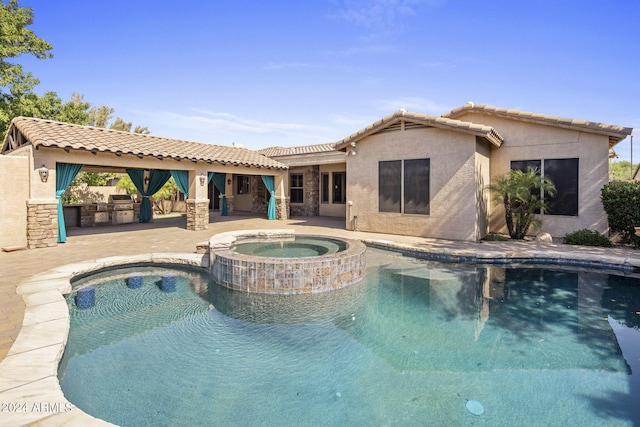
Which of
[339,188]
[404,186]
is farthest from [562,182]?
[339,188]

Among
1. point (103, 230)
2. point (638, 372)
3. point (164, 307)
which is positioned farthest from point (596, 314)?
point (103, 230)

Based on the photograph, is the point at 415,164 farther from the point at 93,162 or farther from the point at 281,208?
the point at 93,162

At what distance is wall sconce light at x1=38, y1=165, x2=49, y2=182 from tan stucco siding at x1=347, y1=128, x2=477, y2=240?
36.2 ft

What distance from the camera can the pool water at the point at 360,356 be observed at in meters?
3.45

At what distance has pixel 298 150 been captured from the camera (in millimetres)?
21438

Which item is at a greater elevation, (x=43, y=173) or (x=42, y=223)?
(x=43, y=173)

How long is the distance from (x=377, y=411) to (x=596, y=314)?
17.2ft

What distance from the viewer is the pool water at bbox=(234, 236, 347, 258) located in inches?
359

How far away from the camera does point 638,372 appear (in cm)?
418

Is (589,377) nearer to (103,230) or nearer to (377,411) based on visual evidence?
(377,411)

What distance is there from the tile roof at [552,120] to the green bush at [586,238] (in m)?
3.39

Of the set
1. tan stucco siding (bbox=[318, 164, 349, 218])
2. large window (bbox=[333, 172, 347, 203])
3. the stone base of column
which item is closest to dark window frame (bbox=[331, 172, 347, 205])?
large window (bbox=[333, 172, 347, 203])

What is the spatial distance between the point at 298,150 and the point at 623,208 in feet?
53.1

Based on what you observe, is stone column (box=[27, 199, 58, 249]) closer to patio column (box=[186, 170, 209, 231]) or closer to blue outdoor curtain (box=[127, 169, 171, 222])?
patio column (box=[186, 170, 209, 231])
